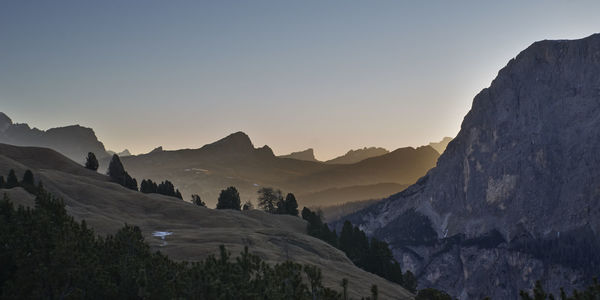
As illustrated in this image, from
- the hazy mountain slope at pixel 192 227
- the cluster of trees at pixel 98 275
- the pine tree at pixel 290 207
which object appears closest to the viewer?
the cluster of trees at pixel 98 275

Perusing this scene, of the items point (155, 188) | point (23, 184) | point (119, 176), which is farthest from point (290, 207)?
point (23, 184)

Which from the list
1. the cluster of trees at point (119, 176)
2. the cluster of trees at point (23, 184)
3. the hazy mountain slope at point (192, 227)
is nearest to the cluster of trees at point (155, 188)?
the cluster of trees at point (119, 176)

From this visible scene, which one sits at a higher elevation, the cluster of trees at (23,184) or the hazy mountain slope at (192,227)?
the cluster of trees at (23,184)

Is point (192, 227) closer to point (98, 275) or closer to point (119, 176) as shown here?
point (98, 275)

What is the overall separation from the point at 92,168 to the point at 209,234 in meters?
99.1

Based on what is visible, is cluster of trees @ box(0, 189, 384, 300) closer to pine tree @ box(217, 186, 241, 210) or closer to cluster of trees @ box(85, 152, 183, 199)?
cluster of trees @ box(85, 152, 183, 199)

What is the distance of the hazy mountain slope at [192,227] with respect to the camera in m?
91.4

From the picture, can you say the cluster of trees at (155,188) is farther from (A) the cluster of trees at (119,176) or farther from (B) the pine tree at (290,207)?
(B) the pine tree at (290,207)

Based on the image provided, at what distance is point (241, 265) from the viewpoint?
50375 millimetres

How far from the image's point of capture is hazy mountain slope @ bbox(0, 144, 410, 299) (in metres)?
91.4

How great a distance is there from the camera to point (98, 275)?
1832 inches

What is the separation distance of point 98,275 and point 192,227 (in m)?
71.8

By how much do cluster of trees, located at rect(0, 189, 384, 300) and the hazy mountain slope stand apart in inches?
1310

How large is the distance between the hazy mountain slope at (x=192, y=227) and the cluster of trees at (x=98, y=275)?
33275mm
